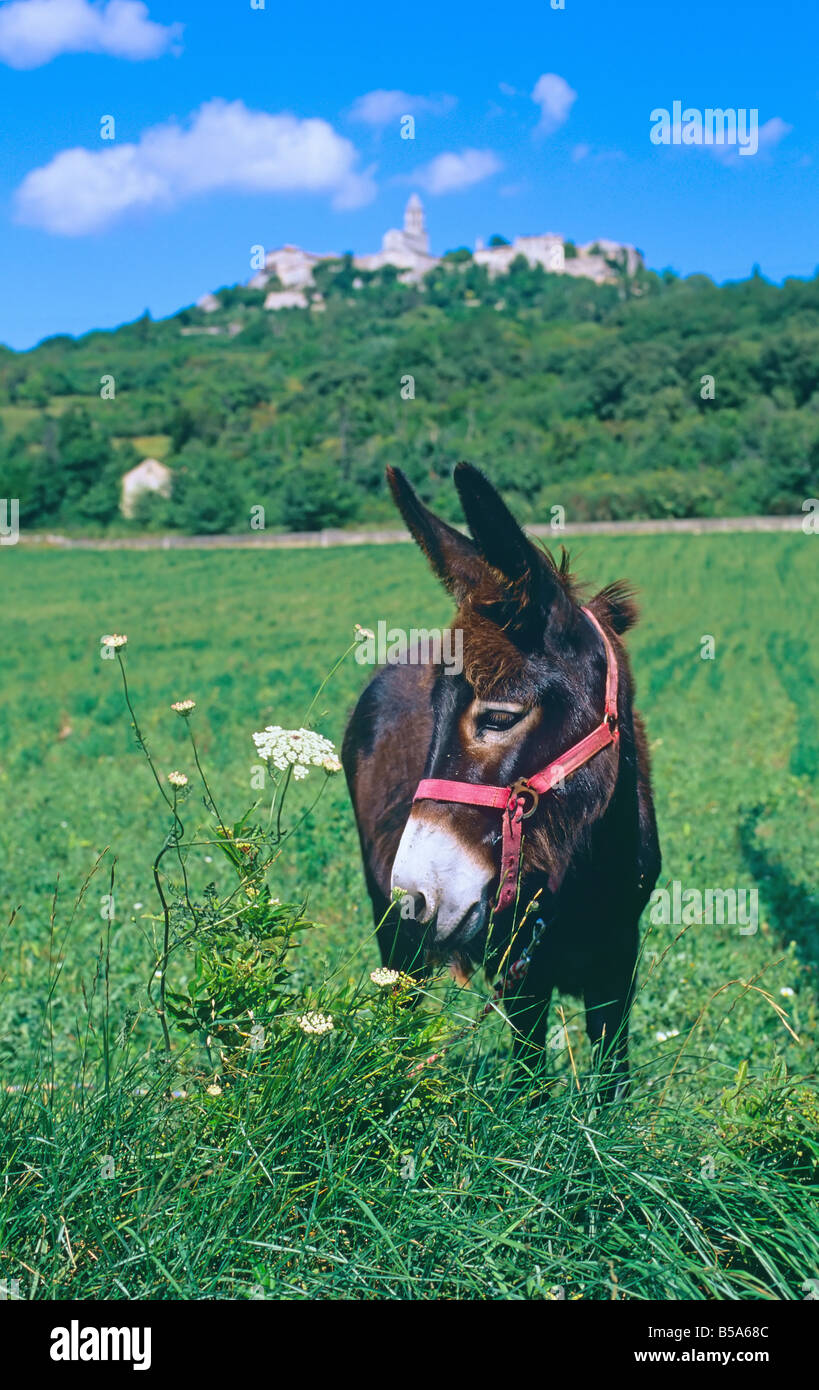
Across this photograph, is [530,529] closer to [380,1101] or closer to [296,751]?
[296,751]

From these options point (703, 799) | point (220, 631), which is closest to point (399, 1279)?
point (703, 799)

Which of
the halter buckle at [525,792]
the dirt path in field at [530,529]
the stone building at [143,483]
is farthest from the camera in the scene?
the stone building at [143,483]

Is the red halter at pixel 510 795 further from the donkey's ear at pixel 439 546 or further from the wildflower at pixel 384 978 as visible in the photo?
the donkey's ear at pixel 439 546

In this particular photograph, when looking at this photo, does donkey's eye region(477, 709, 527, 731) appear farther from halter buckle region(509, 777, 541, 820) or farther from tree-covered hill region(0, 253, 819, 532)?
tree-covered hill region(0, 253, 819, 532)

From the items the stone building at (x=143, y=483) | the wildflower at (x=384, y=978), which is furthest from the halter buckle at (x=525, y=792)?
the stone building at (x=143, y=483)

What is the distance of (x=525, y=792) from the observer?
7.95 ft

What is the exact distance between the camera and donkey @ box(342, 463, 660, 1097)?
2285 millimetres

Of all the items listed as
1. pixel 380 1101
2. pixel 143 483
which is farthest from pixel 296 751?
pixel 143 483

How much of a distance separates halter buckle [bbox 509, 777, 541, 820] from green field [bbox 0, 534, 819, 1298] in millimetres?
566

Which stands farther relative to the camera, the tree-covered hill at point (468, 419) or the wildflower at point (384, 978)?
the tree-covered hill at point (468, 419)

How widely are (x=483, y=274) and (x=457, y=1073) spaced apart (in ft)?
465

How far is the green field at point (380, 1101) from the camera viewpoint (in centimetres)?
194

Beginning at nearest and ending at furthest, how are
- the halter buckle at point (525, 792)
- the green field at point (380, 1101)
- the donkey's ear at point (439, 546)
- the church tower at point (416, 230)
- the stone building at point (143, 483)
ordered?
the green field at point (380, 1101)
the halter buckle at point (525, 792)
the donkey's ear at point (439, 546)
the stone building at point (143, 483)
the church tower at point (416, 230)

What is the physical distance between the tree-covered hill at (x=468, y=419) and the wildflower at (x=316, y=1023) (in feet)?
112
